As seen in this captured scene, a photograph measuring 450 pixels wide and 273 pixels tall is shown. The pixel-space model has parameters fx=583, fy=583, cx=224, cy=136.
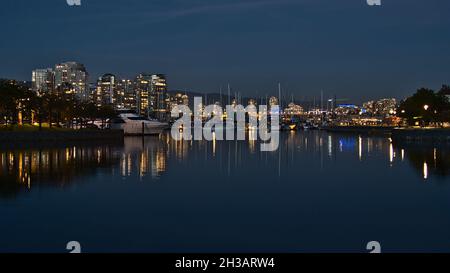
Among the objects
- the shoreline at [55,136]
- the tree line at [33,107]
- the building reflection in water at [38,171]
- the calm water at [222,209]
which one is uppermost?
the tree line at [33,107]

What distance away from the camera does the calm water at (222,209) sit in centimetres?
1302

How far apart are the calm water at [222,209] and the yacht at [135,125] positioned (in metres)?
62.8

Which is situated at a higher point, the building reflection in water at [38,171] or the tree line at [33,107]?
the tree line at [33,107]

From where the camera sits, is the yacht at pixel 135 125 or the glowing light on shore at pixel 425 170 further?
the yacht at pixel 135 125

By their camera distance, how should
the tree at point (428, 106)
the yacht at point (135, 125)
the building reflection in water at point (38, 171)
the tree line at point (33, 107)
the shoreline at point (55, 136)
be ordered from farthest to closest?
the yacht at point (135, 125)
the tree at point (428, 106)
the tree line at point (33, 107)
the shoreline at point (55, 136)
the building reflection in water at point (38, 171)

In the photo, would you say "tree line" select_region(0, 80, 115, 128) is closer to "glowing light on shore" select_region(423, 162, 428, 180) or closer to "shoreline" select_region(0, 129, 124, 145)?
"shoreline" select_region(0, 129, 124, 145)

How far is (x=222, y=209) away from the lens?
1745cm

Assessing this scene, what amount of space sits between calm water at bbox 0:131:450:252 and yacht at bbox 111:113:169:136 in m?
62.8

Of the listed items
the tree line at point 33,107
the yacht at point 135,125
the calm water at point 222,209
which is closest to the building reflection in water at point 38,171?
the calm water at point 222,209

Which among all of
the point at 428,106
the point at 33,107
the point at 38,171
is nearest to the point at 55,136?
the point at 33,107

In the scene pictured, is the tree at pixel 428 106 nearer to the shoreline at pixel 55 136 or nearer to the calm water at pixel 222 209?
the shoreline at pixel 55 136

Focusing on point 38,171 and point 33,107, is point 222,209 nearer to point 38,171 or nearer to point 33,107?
point 38,171

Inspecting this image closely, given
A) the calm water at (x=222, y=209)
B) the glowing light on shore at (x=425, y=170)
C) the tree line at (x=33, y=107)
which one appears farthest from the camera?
the tree line at (x=33, y=107)
